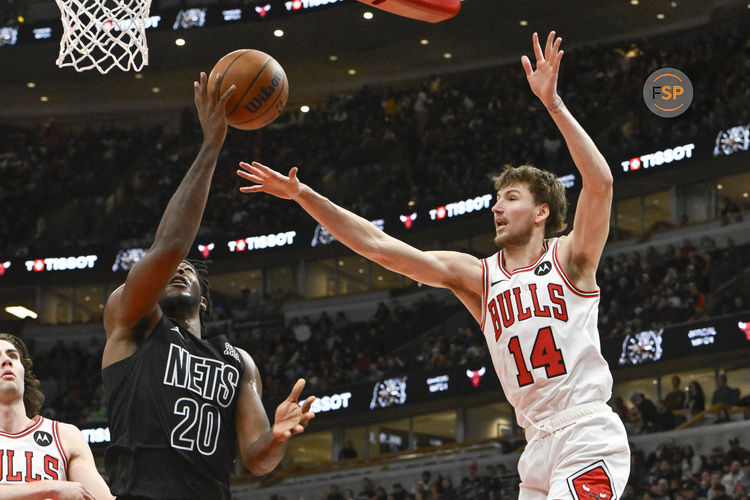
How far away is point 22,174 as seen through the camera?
31.6 m

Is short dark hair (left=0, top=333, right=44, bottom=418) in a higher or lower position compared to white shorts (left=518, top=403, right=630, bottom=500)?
higher

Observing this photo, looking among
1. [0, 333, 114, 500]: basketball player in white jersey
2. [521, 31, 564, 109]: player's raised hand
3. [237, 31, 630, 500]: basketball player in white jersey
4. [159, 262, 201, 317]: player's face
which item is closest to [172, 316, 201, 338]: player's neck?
[159, 262, 201, 317]: player's face

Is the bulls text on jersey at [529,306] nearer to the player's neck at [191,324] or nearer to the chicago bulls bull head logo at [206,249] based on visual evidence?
the player's neck at [191,324]

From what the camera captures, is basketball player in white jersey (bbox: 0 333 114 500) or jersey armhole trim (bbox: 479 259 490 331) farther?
basketball player in white jersey (bbox: 0 333 114 500)

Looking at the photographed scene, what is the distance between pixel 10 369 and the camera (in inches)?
213

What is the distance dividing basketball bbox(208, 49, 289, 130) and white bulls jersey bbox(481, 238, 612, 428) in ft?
5.28

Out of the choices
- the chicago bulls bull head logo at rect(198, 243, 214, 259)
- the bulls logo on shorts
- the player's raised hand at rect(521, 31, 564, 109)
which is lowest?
the bulls logo on shorts

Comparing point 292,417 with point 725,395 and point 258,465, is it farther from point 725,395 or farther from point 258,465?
point 725,395

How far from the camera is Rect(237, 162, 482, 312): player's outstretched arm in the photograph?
5176mm

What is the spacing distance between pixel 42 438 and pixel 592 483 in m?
2.86

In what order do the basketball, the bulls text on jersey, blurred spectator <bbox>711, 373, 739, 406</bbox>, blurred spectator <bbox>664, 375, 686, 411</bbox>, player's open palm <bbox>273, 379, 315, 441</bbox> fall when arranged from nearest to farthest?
player's open palm <bbox>273, 379, 315, 441</bbox>, the bulls text on jersey, the basketball, blurred spectator <bbox>711, 373, 739, 406</bbox>, blurred spectator <bbox>664, 375, 686, 411</bbox>

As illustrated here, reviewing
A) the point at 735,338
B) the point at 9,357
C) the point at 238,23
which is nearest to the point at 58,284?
the point at 238,23

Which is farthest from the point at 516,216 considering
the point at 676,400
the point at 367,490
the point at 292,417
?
the point at 367,490

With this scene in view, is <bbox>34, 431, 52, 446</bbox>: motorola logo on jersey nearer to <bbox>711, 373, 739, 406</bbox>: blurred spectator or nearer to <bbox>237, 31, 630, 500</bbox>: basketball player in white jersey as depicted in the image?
<bbox>237, 31, 630, 500</bbox>: basketball player in white jersey
